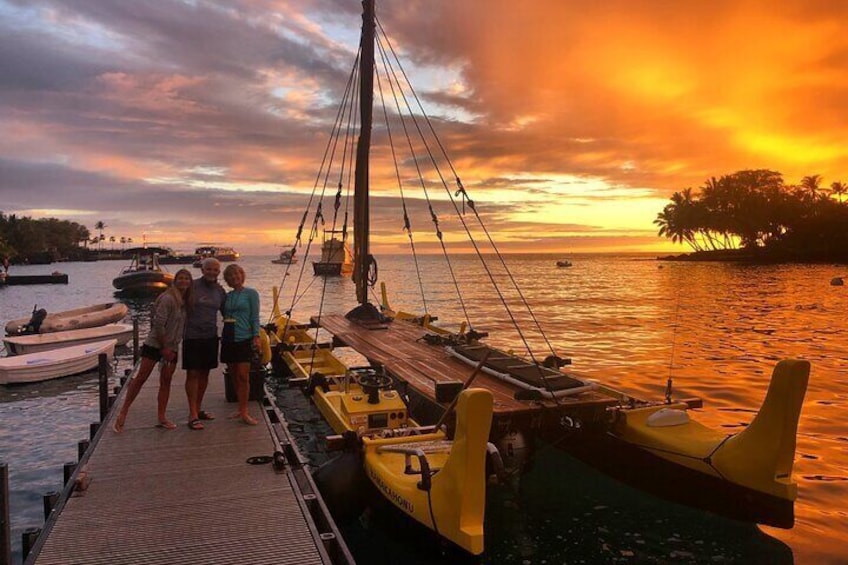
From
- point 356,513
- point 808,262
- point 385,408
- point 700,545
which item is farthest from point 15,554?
point 808,262

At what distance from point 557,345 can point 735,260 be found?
116 metres

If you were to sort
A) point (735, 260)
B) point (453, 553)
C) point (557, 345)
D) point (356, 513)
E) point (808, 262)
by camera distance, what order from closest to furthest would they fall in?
point (453, 553), point (356, 513), point (557, 345), point (808, 262), point (735, 260)

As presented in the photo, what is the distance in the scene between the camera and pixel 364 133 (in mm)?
15562

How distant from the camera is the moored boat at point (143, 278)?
5244cm

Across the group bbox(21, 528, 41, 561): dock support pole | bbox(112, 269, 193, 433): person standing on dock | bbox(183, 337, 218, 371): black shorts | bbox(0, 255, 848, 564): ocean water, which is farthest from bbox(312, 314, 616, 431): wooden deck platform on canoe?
bbox(21, 528, 41, 561): dock support pole

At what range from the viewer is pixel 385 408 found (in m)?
8.86

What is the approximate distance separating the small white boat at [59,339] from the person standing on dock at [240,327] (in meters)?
18.1

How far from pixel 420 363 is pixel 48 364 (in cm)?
1442

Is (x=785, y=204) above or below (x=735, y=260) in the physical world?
above

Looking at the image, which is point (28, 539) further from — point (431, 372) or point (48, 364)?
point (48, 364)

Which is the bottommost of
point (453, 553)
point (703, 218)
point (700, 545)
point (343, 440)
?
point (700, 545)

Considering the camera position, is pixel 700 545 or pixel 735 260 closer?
pixel 700 545

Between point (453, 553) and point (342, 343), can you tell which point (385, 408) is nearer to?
point (453, 553)

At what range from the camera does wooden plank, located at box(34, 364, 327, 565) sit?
5.20 meters
